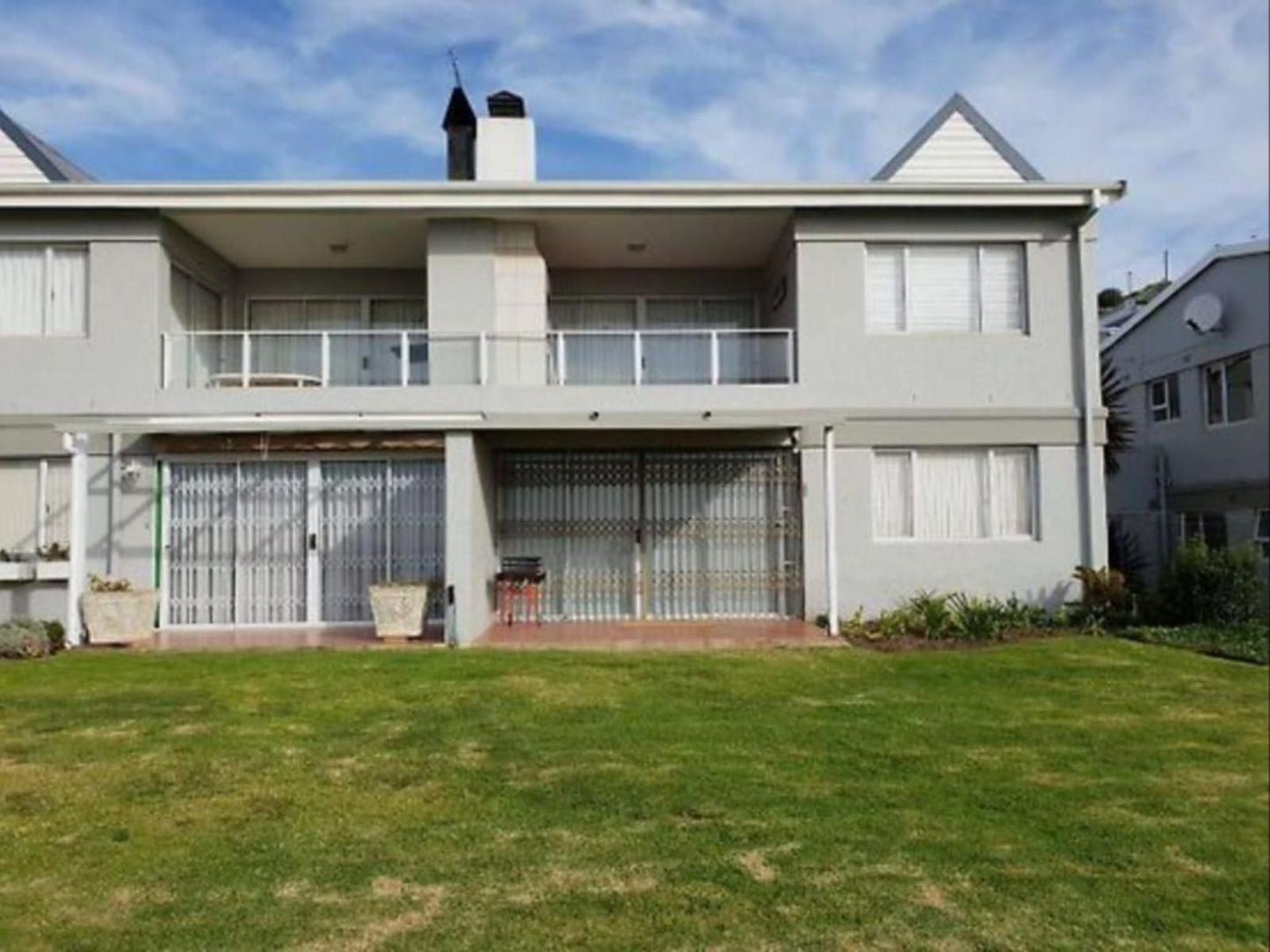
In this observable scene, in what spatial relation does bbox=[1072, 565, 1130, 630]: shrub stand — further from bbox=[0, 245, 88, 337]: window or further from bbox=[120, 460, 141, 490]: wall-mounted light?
bbox=[0, 245, 88, 337]: window

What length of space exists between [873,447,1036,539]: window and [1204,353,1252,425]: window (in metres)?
3.04

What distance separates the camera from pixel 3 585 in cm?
1234

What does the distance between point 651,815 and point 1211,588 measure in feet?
17.6

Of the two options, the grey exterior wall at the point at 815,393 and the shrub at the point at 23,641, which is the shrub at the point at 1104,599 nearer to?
the grey exterior wall at the point at 815,393

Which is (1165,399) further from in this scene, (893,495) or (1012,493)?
(893,495)

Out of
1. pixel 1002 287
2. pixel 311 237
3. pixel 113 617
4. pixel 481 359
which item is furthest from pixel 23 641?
pixel 1002 287

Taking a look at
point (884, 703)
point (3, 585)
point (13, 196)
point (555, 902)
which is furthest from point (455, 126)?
point (555, 902)

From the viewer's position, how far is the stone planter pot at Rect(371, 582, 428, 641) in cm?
1159

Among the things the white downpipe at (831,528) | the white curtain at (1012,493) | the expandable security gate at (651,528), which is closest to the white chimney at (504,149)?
the expandable security gate at (651,528)

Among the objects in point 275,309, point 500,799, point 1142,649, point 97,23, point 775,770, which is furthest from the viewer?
point 275,309

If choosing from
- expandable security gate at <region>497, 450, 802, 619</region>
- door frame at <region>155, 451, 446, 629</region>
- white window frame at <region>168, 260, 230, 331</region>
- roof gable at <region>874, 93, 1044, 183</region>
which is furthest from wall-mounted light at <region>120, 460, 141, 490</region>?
roof gable at <region>874, 93, 1044, 183</region>

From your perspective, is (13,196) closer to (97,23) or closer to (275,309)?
(275,309)

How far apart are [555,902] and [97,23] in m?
4.04

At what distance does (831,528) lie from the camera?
40.4ft
